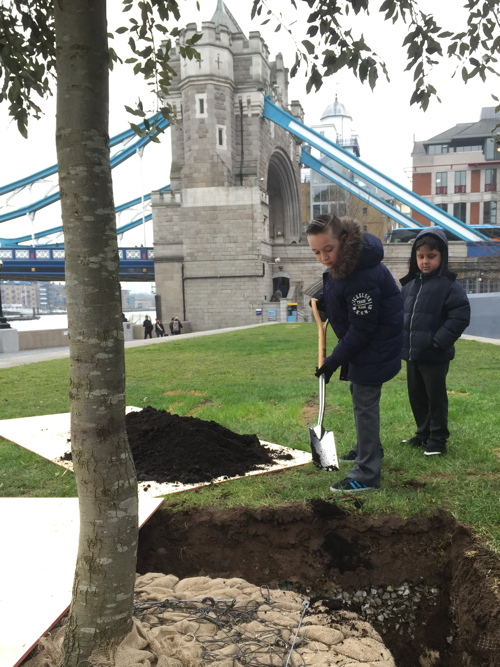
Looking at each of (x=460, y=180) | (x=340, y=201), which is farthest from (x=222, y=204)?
(x=460, y=180)

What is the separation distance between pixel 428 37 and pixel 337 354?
1.91 m

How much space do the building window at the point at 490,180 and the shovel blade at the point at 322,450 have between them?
2102 inches

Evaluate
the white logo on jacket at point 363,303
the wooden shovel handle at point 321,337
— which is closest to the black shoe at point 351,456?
the wooden shovel handle at point 321,337

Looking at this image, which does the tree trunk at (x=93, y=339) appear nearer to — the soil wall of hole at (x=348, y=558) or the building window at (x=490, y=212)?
the soil wall of hole at (x=348, y=558)

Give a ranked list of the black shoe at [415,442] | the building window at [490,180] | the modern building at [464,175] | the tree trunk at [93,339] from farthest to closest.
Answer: the modern building at [464,175] < the building window at [490,180] < the black shoe at [415,442] < the tree trunk at [93,339]

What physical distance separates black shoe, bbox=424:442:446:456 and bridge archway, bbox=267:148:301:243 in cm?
4271

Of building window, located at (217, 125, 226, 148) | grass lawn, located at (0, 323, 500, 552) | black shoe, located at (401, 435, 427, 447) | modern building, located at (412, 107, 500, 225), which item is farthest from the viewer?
modern building, located at (412, 107, 500, 225)

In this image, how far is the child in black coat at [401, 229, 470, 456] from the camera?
410 cm

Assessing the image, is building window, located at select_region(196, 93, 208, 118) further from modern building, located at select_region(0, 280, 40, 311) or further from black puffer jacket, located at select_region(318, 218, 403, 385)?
modern building, located at select_region(0, 280, 40, 311)

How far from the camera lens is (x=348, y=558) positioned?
3.06 metres

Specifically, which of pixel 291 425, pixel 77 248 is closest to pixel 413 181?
pixel 291 425

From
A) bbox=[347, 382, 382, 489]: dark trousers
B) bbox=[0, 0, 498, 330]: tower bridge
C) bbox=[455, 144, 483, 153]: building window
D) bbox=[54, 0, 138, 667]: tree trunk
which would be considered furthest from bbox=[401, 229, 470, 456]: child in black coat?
bbox=[455, 144, 483, 153]: building window

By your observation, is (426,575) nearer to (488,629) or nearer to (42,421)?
(488,629)

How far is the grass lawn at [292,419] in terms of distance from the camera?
3.42 m
